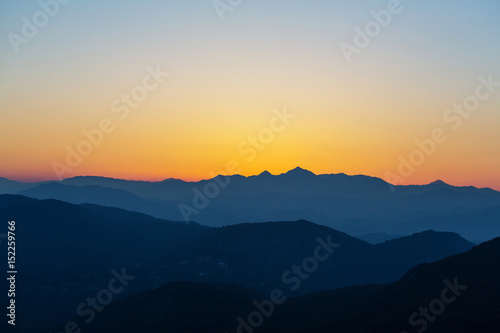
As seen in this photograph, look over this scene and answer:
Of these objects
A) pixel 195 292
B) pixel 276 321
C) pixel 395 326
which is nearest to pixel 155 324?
pixel 195 292

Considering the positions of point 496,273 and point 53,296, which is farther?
point 53,296

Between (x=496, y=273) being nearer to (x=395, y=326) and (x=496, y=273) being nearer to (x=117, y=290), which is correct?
(x=395, y=326)

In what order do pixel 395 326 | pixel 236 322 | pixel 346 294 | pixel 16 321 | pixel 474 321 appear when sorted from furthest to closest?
pixel 16 321 → pixel 346 294 → pixel 236 322 → pixel 395 326 → pixel 474 321

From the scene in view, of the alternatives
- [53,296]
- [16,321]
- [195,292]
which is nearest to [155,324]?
[195,292]

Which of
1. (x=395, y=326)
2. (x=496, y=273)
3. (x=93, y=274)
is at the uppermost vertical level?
(x=93, y=274)

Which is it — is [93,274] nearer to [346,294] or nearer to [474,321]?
[346,294]

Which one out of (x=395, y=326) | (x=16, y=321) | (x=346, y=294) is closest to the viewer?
(x=395, y=326)

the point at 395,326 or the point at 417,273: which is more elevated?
the point at 417,273
